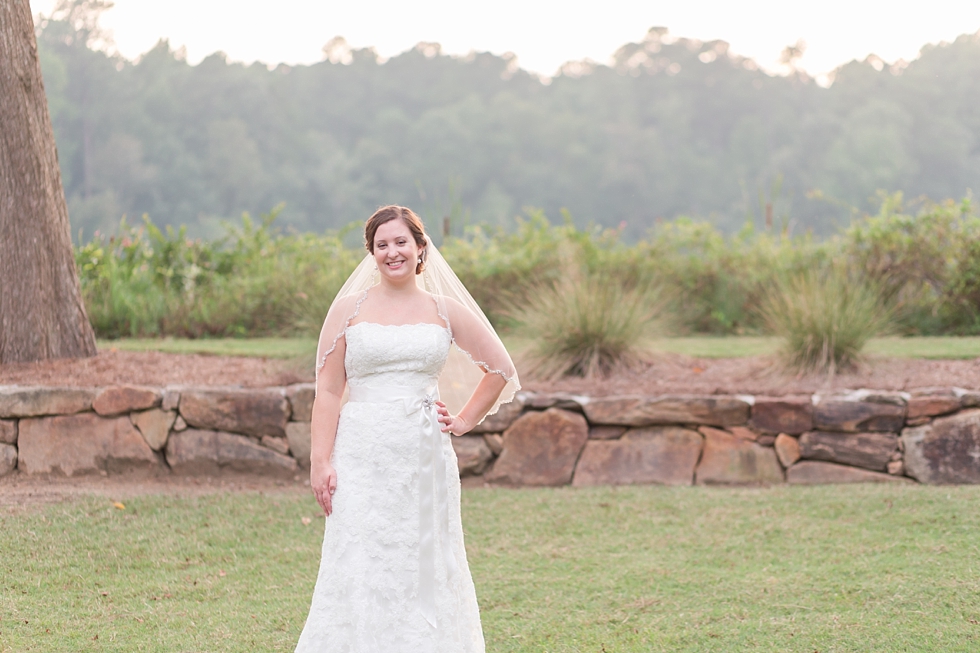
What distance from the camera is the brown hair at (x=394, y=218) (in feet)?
9.61

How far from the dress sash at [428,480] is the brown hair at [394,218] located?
0.47m

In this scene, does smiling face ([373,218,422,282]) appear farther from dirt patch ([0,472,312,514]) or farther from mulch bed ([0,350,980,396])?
mulch bed ([0,350,980,396])

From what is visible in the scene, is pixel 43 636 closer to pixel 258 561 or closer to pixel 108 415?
pixel 258 561

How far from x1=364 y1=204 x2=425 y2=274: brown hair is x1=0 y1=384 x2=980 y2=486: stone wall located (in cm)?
317

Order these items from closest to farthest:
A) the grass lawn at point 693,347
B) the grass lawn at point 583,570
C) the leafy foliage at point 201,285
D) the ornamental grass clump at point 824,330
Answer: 1. the grass lawn at point 583,570
2. the ornamental grass clump at point 824,330
3. the grass lawn at point 693,347
4. the leafy foliage at point 201,285

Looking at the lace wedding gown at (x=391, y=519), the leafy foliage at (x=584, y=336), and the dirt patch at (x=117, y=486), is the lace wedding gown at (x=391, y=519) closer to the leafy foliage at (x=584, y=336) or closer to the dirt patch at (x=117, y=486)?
the dirt patch at (x=117, y=486)

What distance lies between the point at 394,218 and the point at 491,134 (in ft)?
115

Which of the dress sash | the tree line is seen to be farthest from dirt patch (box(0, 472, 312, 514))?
the tree line

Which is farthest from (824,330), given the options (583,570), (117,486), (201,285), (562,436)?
(201,285)

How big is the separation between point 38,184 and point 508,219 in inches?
1088

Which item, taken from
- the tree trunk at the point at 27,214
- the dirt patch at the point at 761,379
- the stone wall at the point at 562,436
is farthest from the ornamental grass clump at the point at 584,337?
the tree trunk at the point at 27,214

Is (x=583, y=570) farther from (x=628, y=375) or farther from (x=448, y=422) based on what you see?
(x=628, y=375)

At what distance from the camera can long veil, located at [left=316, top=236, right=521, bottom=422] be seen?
2.89 metres

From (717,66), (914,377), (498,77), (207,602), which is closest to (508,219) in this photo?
(498,77)
